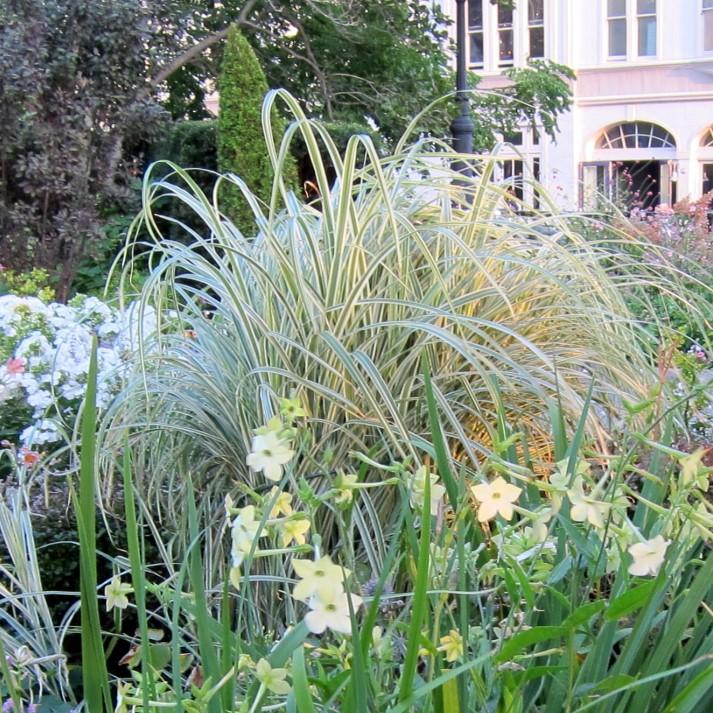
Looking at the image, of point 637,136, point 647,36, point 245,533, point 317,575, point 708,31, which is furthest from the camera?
point 637,136

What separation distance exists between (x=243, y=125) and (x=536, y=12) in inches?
605

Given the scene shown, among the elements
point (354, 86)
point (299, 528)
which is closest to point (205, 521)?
point (299, 528)

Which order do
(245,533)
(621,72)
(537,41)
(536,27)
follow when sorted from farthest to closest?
(537,41), (536,27), (621,72), (245,533)

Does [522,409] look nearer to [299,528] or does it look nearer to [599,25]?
[299,528]

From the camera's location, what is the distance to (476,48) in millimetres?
19625

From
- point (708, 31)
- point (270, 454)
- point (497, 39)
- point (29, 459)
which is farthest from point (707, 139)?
point (270, 454)

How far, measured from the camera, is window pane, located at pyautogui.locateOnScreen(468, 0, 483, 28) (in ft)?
63.3

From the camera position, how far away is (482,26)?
19.4 meters

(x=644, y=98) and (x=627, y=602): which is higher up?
(x=644, y=98)

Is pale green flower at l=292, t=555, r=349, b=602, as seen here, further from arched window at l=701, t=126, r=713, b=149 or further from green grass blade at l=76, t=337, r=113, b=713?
arched window at l=701, t=126, r=713, b=149

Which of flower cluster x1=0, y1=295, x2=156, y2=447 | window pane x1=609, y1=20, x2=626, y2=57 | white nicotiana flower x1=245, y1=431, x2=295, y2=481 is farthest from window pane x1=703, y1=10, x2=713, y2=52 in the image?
white nicotiana flower x1=245, y1=431, x2=295, y2=481

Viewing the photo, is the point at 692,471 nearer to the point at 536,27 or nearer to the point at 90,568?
the point at 90,568

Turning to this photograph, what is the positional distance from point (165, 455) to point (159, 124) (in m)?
3.92

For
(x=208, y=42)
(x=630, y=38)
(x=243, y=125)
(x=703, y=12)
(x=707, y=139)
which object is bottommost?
(x=243, y=125)
